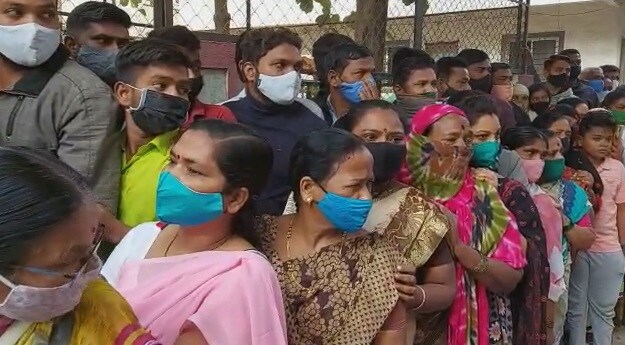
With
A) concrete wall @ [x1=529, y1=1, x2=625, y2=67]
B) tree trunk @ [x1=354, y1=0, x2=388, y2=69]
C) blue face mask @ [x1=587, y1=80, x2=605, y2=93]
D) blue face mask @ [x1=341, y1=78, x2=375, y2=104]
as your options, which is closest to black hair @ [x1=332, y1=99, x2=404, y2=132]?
blue face mask @ [x1=341, y1=78, x2=375, y2=104]

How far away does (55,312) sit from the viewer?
41.1 inches

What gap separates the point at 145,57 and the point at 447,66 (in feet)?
8.49

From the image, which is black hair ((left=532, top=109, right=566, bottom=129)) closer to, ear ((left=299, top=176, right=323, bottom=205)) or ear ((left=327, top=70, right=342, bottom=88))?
ear ((left=327, top=70, right=342, bottom=88))

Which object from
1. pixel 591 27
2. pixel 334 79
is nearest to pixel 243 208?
pixel 334 79

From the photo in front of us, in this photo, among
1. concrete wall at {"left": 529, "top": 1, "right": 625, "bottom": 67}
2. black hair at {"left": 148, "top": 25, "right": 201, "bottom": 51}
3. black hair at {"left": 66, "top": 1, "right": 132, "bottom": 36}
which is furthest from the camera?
concrete wall at {"left": 529, "top": 1, "right": 625, "bottom": 67}

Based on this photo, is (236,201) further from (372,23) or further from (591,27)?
(591,27)

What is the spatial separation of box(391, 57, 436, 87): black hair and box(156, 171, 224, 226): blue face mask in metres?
2.26

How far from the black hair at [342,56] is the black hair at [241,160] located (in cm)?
160

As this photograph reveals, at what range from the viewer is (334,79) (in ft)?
10.5

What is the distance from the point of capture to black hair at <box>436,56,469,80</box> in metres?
4.14

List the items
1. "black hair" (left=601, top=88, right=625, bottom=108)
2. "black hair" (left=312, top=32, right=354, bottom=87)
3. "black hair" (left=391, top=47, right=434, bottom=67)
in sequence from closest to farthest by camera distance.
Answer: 1. "black hair" (left=312, top=32, right=354, bottom=87)
2. "black hair" (left=391, top=47, right=434, bottom=67)
3. "black hair" (left=601, top=88, right=625, bottom=108)

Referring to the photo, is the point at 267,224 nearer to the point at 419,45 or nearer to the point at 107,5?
the point at 107,5

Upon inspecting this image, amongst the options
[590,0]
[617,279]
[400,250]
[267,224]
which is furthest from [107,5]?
[590,0]

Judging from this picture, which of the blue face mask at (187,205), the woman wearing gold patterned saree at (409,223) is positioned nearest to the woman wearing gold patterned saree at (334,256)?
the woman wearing gold patterned saree at (409,223)
